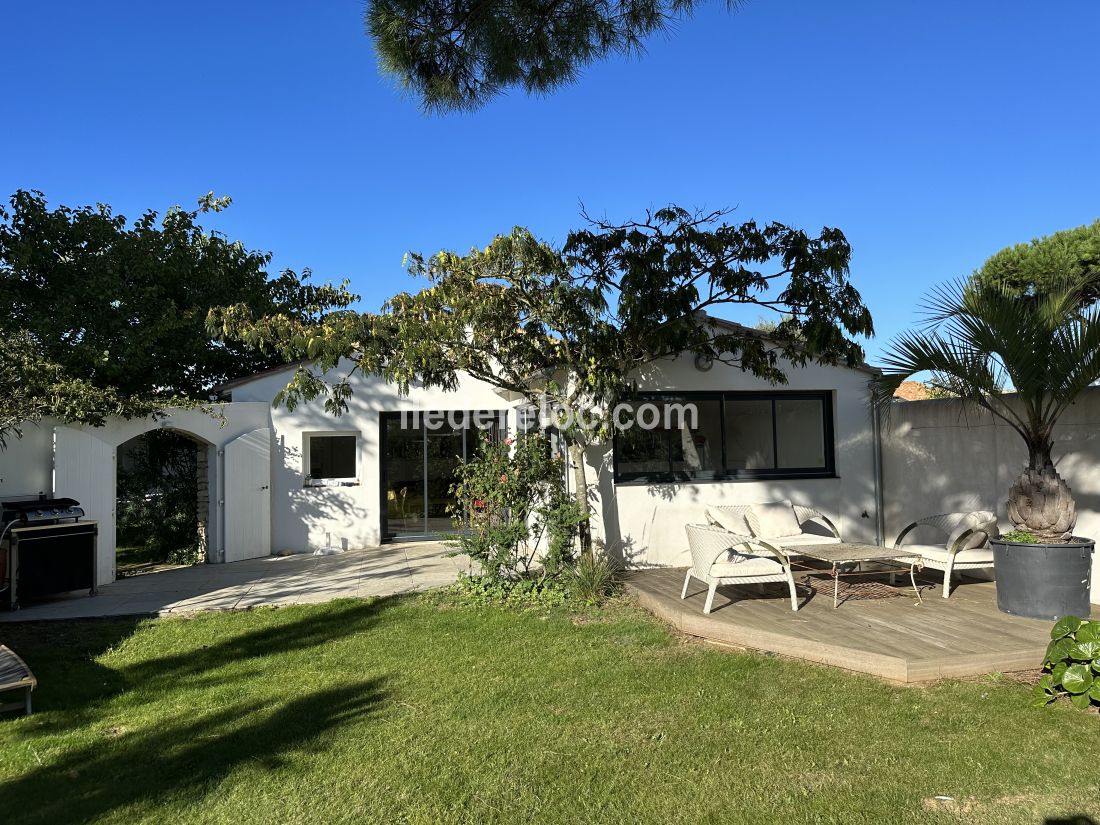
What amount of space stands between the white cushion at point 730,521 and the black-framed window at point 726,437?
986 mm

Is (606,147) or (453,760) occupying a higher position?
(606,147)

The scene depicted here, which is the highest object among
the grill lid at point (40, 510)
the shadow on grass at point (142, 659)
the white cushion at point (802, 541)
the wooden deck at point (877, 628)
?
the grill lid at point (40, 510)

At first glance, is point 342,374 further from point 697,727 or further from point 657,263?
point 697,727

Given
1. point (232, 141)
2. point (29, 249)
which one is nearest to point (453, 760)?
point (232, 141)

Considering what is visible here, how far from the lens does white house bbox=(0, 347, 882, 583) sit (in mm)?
8875

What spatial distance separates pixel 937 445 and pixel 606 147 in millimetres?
6228

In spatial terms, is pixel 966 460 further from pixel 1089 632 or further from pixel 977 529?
pixel 1089 632

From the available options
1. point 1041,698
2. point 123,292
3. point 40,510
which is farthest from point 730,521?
point 123,292

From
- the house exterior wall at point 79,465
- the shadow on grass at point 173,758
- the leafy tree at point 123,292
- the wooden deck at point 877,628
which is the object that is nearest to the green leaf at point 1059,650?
the wooden deck at point 877,628

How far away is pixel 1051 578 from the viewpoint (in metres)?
5.72

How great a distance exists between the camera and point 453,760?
12.3 ft

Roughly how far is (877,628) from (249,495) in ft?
30.1

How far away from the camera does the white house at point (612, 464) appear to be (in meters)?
8.88

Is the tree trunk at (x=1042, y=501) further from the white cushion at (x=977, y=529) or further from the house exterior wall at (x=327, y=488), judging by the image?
the house exterior wall at (x=327, y=488)
